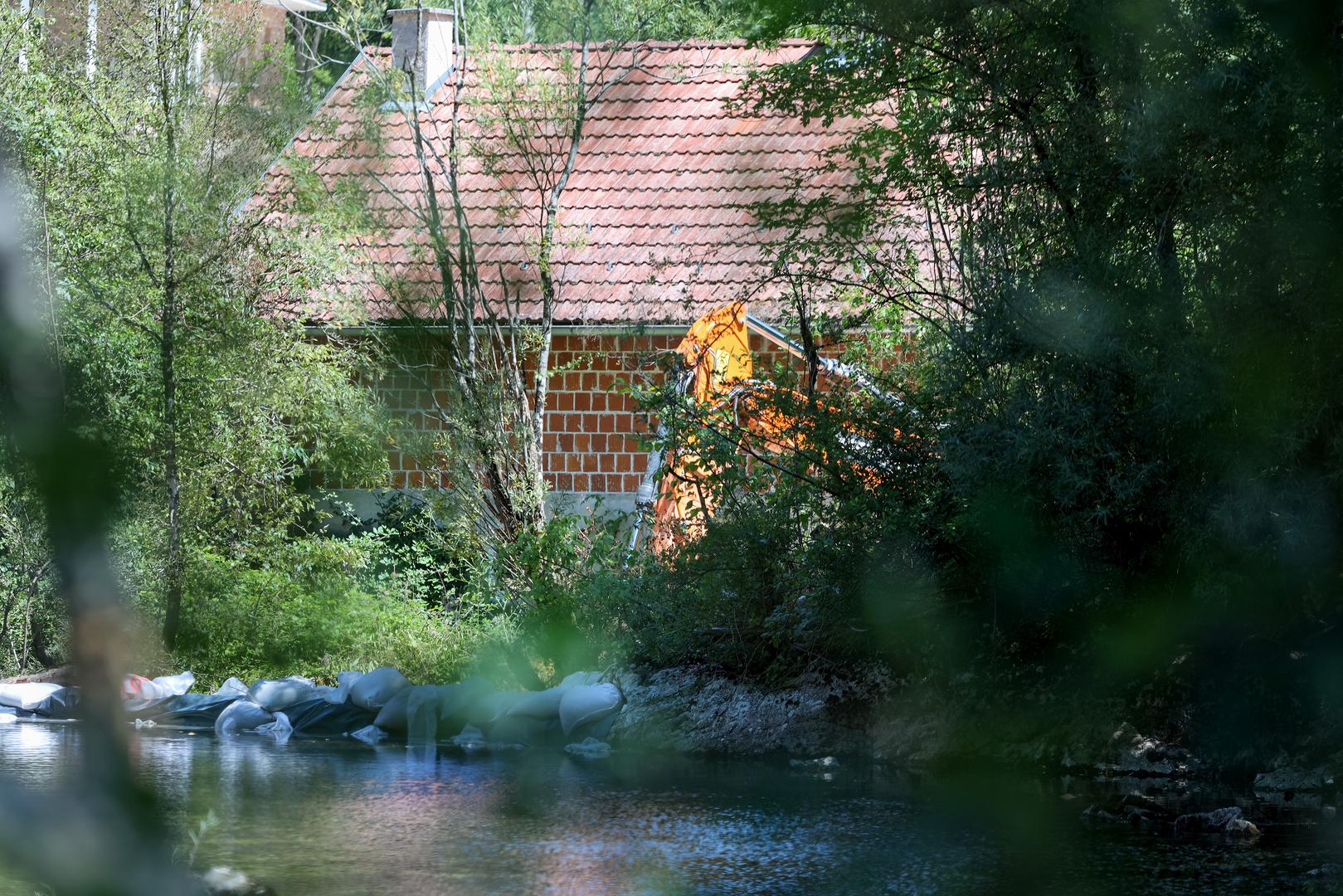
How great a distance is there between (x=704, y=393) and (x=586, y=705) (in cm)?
238

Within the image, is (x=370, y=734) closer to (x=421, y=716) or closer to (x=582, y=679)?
(x=421, y=716)

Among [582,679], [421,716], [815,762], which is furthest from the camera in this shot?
[582,679]

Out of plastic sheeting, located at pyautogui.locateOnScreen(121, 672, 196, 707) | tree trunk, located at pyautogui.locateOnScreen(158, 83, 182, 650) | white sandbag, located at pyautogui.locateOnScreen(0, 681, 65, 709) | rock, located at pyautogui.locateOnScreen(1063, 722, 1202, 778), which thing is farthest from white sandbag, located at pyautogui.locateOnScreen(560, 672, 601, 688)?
white sandbag, located at pyautogui.locateOnScreen(0, 681, 65, 709)

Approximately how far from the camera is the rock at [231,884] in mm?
4902

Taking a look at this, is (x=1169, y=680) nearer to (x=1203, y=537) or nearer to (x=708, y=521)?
(x=1203, y=537)

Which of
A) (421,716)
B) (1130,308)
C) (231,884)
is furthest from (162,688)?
(1130,308)

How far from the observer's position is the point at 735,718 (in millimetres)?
9422

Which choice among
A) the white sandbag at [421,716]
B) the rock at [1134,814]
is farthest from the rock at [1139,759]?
the white sandbag at [421,716]

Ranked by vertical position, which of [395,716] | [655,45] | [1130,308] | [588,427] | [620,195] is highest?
[655,45]

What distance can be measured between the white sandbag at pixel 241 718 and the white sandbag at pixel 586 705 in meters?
2.25

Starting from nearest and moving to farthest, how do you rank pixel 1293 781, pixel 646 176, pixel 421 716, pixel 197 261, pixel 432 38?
1. pixel 1293 781
2. pixel 421 716
3. pixel 197 261
4. pixel 646 176
5. pixel 432 38

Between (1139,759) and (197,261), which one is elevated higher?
(197,261)

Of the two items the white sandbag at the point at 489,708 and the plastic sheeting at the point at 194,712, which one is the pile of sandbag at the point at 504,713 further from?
the plastic sheeting at the point at 194,712

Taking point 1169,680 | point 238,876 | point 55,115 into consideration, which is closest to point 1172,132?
point 1169,680
